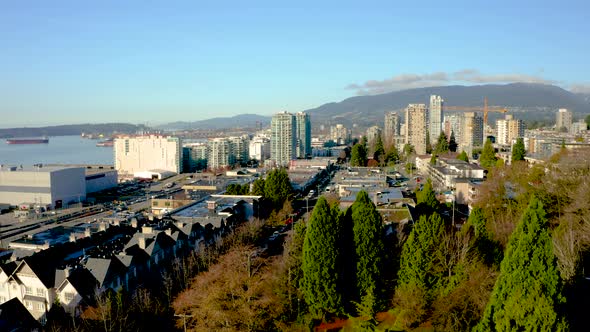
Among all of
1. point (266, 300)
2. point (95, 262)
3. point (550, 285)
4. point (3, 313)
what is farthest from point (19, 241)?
point (550, 285)

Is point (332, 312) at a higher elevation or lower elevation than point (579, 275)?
lower

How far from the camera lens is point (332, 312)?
7.35 metres

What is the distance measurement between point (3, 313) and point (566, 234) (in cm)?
792

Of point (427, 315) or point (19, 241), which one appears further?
point (19, 241)

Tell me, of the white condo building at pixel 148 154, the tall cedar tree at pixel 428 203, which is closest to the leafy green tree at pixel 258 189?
the tall cedar tree at pixel 428 203

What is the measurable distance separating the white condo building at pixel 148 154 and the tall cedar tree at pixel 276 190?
20.6m

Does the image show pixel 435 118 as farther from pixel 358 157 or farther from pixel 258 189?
pixel 258 189

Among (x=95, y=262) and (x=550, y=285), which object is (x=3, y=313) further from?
(x=550, y=285)

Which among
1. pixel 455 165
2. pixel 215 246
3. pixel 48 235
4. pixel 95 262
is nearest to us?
pixel 95 262

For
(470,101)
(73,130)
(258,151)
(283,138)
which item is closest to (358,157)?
(283,138)

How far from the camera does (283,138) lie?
38.1m

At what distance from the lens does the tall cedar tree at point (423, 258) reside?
703 centimetres

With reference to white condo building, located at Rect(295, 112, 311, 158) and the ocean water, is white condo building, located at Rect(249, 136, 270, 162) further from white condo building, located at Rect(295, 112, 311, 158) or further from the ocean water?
the ocean water

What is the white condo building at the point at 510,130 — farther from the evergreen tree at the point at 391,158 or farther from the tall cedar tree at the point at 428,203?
the tall cedar tree at the point at 428,203
